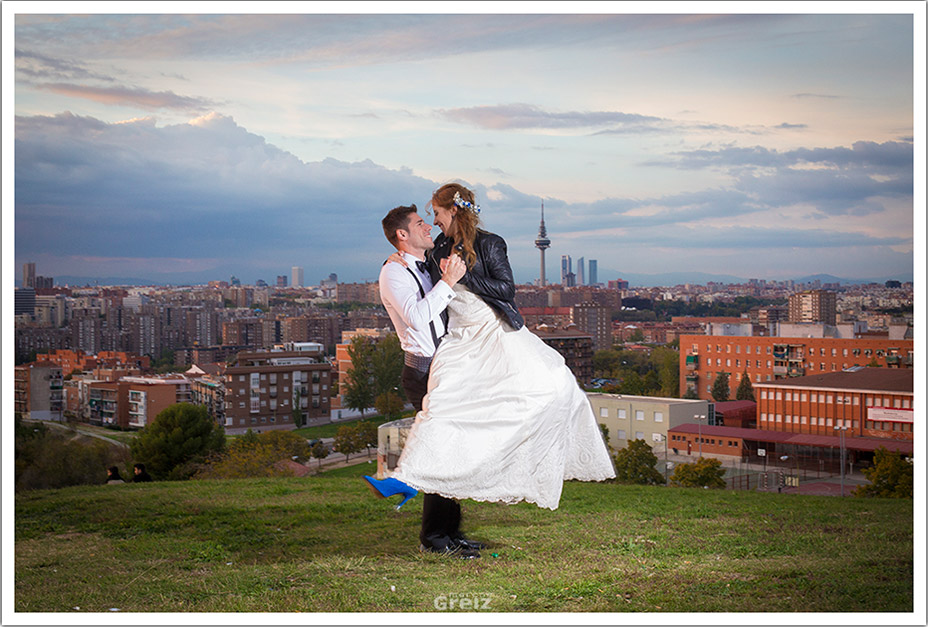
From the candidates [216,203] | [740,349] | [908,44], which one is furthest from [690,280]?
[216,203]

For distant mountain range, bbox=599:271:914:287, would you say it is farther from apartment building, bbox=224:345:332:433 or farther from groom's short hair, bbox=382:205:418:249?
groom's short hair, bbox=382:205:418:249

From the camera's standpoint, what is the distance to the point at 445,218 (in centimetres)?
386

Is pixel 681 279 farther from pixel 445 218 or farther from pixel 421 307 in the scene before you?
pixel 421 307

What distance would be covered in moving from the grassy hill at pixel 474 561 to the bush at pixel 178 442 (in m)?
7.90

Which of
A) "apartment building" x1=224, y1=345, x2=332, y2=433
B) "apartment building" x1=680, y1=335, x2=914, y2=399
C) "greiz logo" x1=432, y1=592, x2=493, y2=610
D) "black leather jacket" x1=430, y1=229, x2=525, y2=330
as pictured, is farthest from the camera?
"apartment building" x1=224, y1=345, x2=332, y2=433

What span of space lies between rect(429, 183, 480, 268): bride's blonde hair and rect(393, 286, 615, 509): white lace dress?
8.6 inches

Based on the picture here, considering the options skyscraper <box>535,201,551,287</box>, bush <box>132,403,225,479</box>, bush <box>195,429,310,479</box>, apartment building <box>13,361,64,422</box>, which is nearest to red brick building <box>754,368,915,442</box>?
skyscraper <box>535,201,551,287</box>

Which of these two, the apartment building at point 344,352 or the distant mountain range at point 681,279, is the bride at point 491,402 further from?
the apartment building at point 344,352

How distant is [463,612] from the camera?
3.33 meters

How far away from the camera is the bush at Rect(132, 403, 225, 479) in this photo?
14.1 metres

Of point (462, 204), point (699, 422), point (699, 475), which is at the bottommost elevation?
point (699, 475)

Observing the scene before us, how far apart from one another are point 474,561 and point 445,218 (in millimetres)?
1707

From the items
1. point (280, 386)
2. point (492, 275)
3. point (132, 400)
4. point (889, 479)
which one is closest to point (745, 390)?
point (889, 479)

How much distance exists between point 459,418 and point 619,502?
10.1 feet
